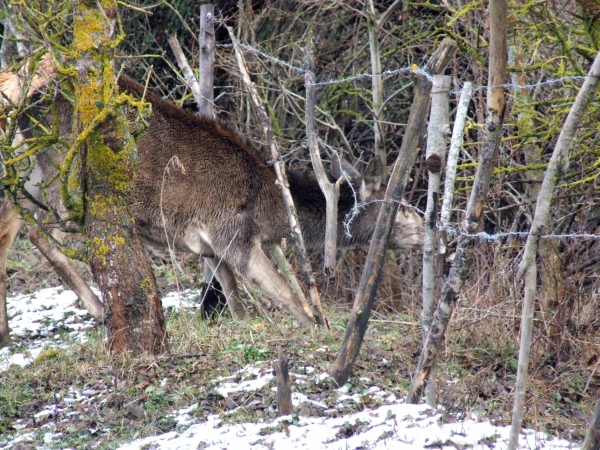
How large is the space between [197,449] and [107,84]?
2.47 metres

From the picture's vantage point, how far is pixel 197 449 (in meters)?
4.18

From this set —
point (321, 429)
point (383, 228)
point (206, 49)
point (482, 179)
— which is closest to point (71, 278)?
point (206, 49)

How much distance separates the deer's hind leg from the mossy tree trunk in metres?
2.17

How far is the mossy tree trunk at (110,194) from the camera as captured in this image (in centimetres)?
510

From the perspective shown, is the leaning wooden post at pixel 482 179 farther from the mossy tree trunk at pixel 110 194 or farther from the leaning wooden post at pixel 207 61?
the leaning wooden post at pixel 207 61

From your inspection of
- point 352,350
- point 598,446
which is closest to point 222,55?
point 352,350

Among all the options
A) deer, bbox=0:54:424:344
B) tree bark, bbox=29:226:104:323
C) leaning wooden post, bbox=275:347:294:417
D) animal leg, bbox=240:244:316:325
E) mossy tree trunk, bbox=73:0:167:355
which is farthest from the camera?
tree bark, bbox=29:226:104:323

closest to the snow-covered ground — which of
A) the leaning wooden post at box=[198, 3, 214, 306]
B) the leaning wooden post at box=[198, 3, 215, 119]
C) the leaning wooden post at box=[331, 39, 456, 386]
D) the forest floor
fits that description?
the forest floor

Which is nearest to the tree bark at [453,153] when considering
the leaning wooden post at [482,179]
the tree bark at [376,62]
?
the leaning wooden post at [482,179]

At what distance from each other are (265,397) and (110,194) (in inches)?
69.1

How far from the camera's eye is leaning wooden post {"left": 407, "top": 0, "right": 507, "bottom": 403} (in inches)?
141

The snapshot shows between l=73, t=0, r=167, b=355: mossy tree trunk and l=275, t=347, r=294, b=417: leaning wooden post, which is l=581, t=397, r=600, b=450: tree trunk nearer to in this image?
l=275, t=347, r=294, b=417: leaning wooden post

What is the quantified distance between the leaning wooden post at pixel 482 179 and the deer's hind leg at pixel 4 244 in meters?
4.33

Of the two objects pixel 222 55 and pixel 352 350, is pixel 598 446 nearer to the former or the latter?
pixel 352 350
